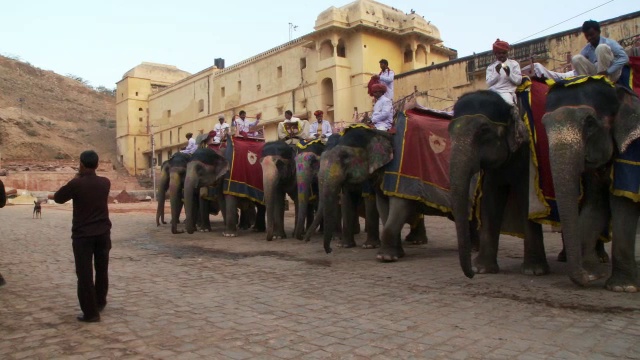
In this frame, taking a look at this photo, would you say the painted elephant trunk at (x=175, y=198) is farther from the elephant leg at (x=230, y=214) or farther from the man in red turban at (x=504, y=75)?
the man in red turban at (x=504, y=75)

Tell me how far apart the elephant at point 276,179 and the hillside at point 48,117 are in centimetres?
4711

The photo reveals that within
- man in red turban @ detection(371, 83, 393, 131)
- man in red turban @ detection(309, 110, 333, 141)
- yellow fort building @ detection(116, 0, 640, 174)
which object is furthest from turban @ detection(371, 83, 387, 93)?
yellow fort building @ detection(116, 0, 640, 174)

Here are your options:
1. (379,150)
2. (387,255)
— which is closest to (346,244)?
(387,255)

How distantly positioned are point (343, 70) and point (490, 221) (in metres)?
28.2

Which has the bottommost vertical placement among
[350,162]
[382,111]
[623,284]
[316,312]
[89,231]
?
[316,312]

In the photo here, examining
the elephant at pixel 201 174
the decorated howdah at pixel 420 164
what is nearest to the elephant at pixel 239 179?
the elephant at pixel 201 174

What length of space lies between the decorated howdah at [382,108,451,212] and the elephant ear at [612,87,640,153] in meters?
3.03

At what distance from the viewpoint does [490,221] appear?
7266 millimetres

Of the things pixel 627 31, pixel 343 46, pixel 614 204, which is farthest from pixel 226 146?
pixel 343 46

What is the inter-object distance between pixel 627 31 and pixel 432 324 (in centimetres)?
1926

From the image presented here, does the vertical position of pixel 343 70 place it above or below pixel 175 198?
above

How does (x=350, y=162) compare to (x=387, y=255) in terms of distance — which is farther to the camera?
(x=350, y=162)

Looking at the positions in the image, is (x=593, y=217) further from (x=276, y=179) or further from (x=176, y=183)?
(x=176, y=183)

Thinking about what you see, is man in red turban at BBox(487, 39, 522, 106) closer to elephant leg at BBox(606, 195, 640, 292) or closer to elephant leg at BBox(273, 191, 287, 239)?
elephant leg at BBox(606, 195, 640, 292)
